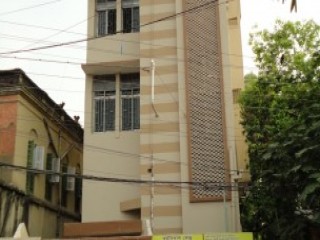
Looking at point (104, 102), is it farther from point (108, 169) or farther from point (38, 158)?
point (38, 158)

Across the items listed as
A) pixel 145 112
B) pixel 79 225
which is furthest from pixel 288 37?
pixel 79 225

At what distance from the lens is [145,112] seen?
17.8m

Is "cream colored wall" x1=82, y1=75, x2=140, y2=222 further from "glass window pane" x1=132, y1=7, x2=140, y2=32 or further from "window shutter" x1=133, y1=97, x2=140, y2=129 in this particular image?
"glass window pane" x1=132, y1=7, x2=140, y2=32

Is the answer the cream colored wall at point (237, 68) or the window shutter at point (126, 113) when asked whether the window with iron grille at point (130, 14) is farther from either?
the cream colored wall at point (237, 68)

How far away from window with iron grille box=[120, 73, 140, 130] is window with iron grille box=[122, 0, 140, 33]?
1.92 metres

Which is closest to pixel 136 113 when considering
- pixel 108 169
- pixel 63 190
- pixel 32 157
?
pixel 108 169

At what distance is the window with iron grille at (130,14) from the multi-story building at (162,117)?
0.12 feet

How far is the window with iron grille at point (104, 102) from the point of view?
19156 mm

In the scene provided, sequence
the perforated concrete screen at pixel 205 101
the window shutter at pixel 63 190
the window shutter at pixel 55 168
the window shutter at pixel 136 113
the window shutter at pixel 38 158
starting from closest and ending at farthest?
the perforated concrete screen at pixel 205 101, the window shutter at pixel 136 113, the window shutter at pixel 38 158, the window shutter at pixel 55 168, the window shutter at pixel 63 190

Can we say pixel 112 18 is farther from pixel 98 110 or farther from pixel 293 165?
pixel 293 165

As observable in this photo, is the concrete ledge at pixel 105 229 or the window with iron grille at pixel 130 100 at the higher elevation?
the window with iron grille at pixel 130 100

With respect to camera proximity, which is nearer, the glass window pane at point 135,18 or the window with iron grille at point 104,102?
the window with iron grille at point 104,102

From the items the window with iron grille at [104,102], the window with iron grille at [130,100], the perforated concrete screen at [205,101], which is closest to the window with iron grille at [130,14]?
the window with iron grille at [130,100]

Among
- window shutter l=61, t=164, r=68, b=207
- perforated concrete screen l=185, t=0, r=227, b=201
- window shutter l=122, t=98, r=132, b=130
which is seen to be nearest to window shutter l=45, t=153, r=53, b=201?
window shutter l=61, t=164, r=68, b=207
